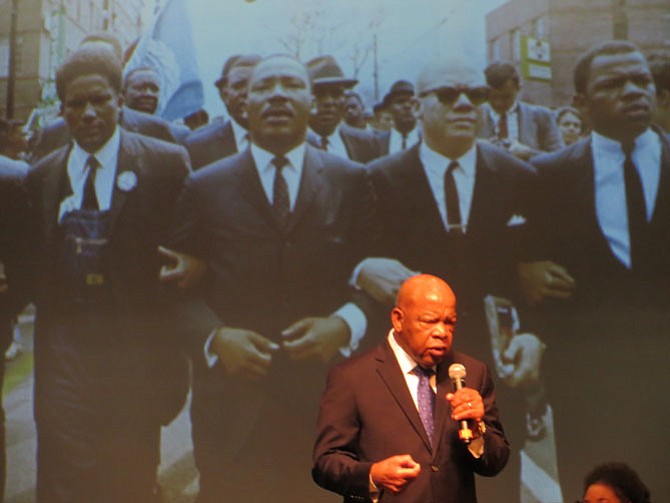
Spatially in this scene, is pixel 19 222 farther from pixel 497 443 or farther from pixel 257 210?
pixel 497 443

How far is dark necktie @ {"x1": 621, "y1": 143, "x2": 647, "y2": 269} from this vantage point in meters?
3.88

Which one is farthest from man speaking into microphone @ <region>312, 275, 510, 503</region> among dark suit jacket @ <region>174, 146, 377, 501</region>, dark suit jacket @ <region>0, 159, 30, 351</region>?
dark suit jacket @ <region>0, 159, 30, 351</region>

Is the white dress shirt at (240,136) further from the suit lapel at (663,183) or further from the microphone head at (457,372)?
the microphone head at (457,372)

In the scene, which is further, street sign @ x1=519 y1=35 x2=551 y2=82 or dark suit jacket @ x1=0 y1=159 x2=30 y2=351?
street sign @ x1=519 y1=35 x2=551 y2=82

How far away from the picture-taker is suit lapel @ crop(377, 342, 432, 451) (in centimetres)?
193

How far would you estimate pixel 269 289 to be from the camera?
358 centimetres

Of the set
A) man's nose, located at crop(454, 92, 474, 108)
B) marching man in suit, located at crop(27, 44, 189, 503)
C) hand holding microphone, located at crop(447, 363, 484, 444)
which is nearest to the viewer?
hand holding microphone, located at crop(447, 363, 484, 444)

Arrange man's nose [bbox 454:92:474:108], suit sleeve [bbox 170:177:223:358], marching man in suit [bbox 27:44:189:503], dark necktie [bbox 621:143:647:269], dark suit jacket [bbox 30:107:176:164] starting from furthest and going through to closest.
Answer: dark necktie [bbox 621:143:647:269]
man's nose [bbox 454:92:474:108]
dark suit jacket [bbox 30:107:176:164]
suit sleeve [bbox 170:177:223:358]
marching man in suit [bbox 27:44:189:503]

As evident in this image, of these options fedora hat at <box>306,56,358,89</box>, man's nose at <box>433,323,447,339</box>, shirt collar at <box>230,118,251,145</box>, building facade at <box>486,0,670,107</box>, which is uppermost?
building facade at <box>486,0,670,107</box>

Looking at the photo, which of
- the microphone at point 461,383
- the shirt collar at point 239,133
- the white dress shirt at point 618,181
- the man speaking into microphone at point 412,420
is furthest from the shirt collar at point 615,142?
the microphone at point 461,383

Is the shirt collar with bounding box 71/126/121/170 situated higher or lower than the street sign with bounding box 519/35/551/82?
lower

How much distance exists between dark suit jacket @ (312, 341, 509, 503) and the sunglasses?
2.03m

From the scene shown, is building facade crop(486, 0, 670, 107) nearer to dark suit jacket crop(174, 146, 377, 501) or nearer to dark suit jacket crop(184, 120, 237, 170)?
dark suit jacket crop(174, 146, 377, 501)

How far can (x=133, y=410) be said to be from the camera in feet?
11.5
